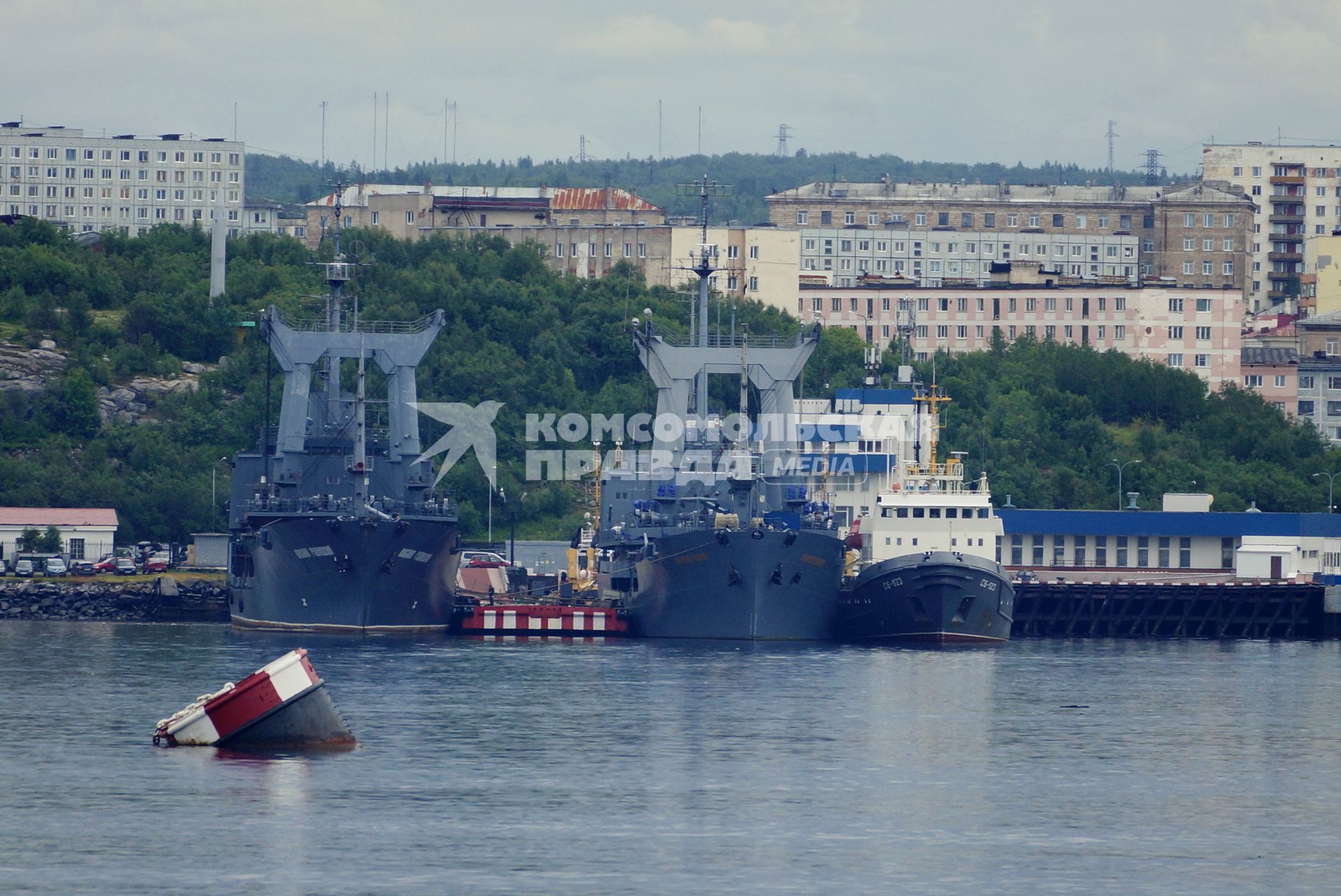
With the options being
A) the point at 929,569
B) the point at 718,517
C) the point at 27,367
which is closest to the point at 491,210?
the point at 27,367

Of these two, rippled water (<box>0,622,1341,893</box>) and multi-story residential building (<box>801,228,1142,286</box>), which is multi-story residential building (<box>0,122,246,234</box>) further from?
rippled water (<box>0,622,1341,893</box>)

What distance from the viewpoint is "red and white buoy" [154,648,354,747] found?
4956 cm

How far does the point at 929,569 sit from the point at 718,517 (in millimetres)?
6440

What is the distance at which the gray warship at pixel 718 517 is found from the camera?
73750 millimetres

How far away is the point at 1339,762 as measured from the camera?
51.1m

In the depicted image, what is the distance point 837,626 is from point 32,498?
131ft

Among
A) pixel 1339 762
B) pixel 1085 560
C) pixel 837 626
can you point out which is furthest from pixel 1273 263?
pixel 1339 762

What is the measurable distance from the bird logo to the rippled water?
1724 inches

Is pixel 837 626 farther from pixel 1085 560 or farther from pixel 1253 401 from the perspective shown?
pixel 1253 401

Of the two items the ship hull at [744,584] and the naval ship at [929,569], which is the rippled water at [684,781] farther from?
the naval ship at [929,569]

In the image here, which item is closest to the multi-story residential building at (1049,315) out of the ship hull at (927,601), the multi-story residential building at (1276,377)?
the multi-story residential building at (1276,377)

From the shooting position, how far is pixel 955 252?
170 m

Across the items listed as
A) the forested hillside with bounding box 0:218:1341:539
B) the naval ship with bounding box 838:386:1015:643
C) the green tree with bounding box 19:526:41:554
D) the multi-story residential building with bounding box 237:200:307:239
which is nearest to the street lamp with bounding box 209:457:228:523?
the forested hillside with bounding box 0:218:1341:539

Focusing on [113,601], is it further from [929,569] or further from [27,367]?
[27,367]
